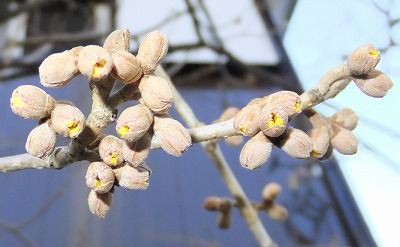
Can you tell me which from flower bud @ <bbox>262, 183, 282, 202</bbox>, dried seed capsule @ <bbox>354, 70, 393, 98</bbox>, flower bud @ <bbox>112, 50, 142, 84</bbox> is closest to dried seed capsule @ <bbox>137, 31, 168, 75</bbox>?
flower bud @ <bbox>112, 50, 142, 84</bbox>

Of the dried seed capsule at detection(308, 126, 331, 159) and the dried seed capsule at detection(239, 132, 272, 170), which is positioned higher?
the dried seed capsule at detection(239, 132, 272, 170)

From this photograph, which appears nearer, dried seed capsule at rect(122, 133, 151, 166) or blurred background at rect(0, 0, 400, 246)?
dried seed capsule at rect(122, 133, 151, 166)

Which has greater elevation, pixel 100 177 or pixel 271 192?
pixel 100 177

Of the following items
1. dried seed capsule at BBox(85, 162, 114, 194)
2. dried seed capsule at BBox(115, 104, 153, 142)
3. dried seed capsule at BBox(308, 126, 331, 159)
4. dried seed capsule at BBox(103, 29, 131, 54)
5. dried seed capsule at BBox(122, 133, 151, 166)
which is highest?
dried seed capsule at BBox(103, 29, 131, 54)

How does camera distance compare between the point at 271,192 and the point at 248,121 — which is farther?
the point at 271,192

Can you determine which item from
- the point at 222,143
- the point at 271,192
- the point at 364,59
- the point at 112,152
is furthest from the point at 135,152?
the point at 222,143

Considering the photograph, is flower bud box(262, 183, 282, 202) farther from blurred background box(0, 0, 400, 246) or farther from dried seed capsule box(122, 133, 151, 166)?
dried seed capsule box(122, 133, 151, 166)

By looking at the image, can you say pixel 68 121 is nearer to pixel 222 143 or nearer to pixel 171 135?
pixel 171 135

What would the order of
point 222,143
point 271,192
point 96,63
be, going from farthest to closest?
point 222,143
point 271,192
point 96,63
